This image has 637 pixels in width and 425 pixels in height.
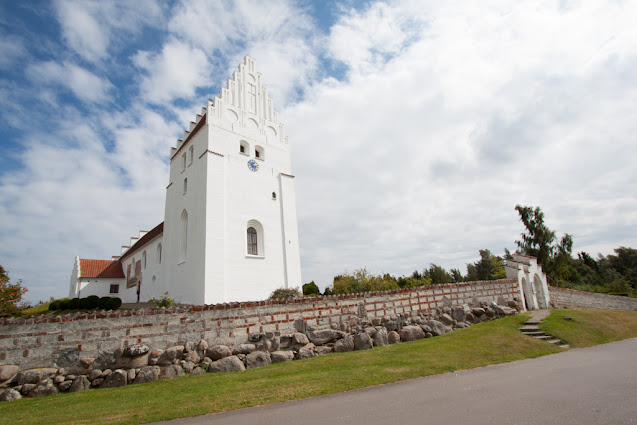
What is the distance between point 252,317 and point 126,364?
130 inches

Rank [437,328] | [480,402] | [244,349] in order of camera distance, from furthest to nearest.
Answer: [437,328] → [244,349] → [480,402]

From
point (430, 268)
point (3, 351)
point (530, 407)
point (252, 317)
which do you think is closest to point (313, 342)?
point (252, 317)

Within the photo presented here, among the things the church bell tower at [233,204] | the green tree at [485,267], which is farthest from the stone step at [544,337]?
the green tree at [485,267]

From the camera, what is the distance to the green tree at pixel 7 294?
Result: 15.2 metres

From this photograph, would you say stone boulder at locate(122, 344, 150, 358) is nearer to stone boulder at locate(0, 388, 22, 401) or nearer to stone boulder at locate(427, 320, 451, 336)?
stone boulder at locate(0, 388, 22, 401)

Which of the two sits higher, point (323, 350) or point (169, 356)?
point (169, 356)

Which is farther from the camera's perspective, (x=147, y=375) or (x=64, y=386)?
(x=147, y=375)

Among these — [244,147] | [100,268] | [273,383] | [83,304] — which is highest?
[244,147]

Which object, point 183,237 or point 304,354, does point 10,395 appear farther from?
point 183,237

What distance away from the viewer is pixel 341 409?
525 cm

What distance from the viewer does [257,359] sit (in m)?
8.96

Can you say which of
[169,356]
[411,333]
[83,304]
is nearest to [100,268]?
[83,304]

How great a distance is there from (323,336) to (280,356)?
155 centimetres

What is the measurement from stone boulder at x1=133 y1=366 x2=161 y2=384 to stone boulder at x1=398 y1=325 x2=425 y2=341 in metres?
7.51
